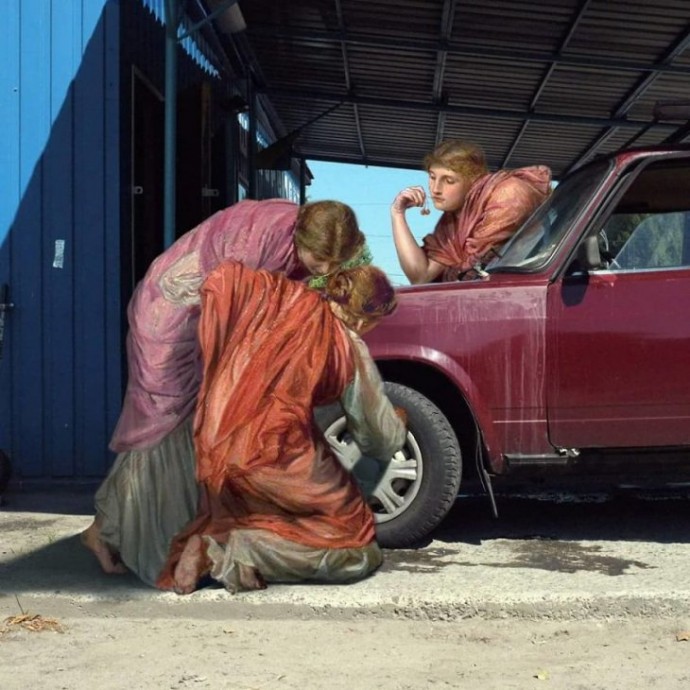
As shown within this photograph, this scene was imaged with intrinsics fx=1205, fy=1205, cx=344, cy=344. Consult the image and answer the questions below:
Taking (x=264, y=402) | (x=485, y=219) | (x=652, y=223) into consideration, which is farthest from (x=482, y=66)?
(x=264, y=402)

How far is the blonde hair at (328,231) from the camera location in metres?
5.01

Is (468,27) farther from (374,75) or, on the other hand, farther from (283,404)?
(283,404)

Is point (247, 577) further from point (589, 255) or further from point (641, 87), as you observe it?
point (641, 87)

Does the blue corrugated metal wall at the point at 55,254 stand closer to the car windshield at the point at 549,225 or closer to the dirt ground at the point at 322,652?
the car windshield at the point at 549,225

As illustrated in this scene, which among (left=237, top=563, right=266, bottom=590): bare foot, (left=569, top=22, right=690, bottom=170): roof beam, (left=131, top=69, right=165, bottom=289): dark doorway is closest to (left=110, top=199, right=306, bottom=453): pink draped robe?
(left=237, top=563, right=266, bottom=590): bare foot

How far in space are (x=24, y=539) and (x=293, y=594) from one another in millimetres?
1930

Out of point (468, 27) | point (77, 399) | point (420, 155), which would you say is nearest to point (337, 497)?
point (77, 399)

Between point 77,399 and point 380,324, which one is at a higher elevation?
point 380,324

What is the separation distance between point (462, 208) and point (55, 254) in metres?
3.05

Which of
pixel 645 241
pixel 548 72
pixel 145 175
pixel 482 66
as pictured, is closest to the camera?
pixel 645 241

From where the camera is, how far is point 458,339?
5711 millimetres

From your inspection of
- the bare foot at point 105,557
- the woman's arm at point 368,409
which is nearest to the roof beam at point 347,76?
the woman's arm at point 368,409

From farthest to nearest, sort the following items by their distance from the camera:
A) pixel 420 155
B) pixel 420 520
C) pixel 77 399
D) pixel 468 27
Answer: pixel 420 155, pixel 468 27, pixel 77 399, pixel 420 520

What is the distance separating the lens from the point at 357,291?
5109 millimetres
